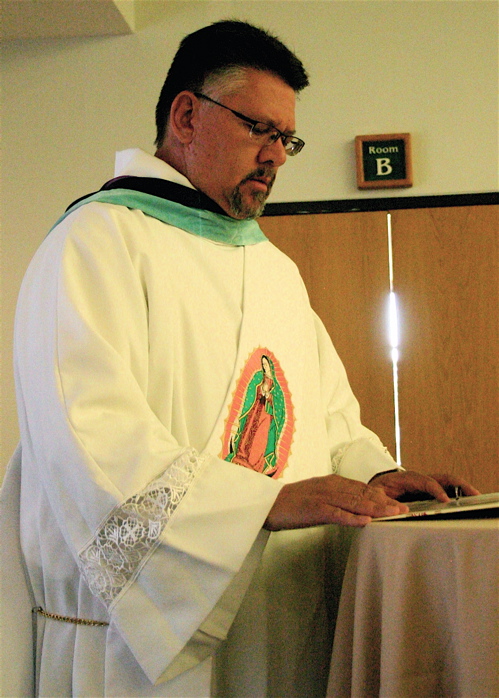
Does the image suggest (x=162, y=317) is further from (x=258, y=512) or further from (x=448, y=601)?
(x=448, y=601)

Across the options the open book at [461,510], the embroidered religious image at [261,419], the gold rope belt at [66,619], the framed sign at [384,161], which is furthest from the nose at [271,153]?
the framed sign at [384,161]

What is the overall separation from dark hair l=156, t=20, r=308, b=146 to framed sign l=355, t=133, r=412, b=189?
2.20 metres

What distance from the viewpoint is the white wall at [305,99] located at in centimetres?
407

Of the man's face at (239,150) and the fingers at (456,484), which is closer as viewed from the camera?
the fingers at (456,484)

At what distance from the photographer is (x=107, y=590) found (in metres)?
1.23

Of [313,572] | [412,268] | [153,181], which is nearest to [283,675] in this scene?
[313,572]

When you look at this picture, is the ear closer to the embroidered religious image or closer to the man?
the man

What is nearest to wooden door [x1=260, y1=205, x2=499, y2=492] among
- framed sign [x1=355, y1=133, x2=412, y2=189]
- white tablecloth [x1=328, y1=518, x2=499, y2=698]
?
framed sign [x1=355, y1=133, x2=412, y2=189]

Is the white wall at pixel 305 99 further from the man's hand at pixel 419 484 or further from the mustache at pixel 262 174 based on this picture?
the man's hand at pixel 419 484

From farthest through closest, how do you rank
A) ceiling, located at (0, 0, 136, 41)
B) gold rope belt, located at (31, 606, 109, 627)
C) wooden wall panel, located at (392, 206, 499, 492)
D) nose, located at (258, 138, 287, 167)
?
wooden wall panel, located at (392, 206, 499, 492) < ceiling, located at (0, 0, 136, 41) < nose, located at (258, 138, 287, 167) < gold rope belt, located at (31, 606, 109, 627)

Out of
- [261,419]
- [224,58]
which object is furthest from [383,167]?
[261,419]

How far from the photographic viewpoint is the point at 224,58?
6.02 ft

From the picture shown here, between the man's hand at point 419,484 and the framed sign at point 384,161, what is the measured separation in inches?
109

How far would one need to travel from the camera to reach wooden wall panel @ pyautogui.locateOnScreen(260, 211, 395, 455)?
408 cm
